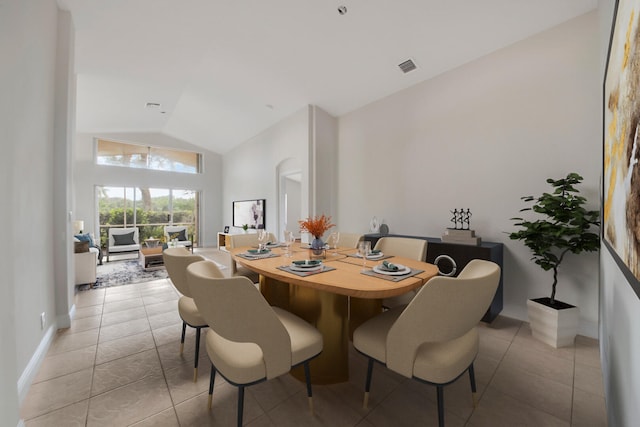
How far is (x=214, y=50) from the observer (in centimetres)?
362

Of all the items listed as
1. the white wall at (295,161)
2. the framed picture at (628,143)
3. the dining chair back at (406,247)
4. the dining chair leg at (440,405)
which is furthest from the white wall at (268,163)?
the framed picture at (628,143)

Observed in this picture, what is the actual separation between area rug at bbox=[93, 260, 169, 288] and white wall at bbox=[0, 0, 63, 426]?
2.02 m

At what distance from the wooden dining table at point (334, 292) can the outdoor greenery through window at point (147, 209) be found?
710 centimetres

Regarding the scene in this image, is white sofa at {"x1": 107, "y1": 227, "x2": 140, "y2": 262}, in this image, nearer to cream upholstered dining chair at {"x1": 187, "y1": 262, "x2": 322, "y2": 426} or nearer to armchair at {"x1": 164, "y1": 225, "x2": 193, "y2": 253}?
armchair at {"x1": 164, "y1": 225, "x2": 193, "y2": 253}

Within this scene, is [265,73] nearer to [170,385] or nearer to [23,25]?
[23,25]

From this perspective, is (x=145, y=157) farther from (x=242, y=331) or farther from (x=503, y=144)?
(x=503, y=144)

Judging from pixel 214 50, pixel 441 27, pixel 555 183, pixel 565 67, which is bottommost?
pixel 555 183

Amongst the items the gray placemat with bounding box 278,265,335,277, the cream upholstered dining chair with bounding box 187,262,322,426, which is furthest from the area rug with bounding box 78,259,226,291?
the cream upholstered dining chair with bounding box 187,262,322,426

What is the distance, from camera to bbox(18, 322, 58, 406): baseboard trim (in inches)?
62.1

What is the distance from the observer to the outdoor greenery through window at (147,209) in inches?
278

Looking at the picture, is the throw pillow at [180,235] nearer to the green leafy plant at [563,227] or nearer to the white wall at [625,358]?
the green leafy plant at [563,227]

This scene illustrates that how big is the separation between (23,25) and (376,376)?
130 inches

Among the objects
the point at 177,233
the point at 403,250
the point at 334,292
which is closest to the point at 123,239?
the point at 177,233

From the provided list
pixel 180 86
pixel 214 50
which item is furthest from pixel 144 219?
pixel 214 50
